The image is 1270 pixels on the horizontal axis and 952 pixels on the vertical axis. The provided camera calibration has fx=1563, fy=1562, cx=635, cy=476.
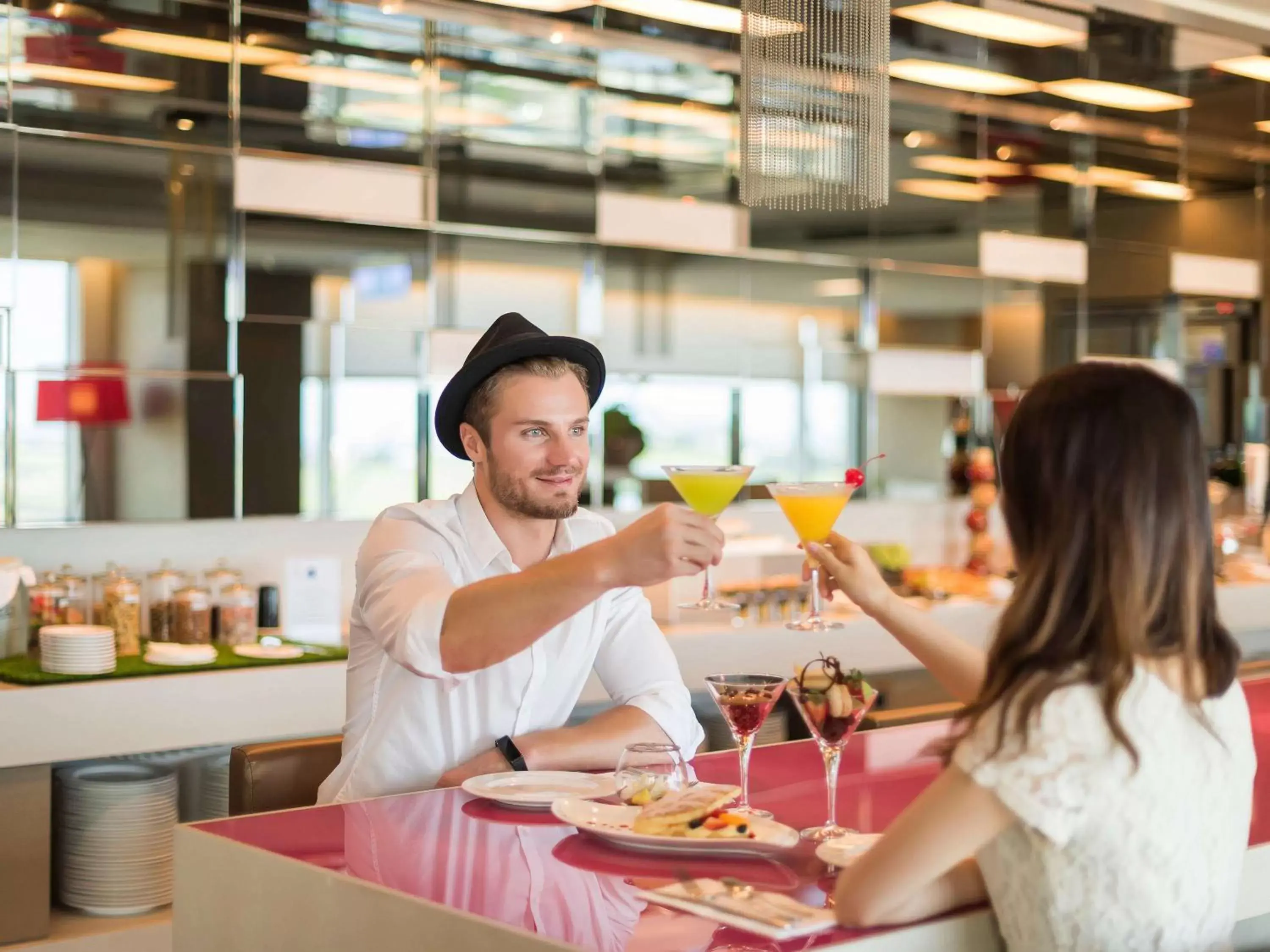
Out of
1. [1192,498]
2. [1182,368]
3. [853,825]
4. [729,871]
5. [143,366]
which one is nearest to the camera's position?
[1192,498]

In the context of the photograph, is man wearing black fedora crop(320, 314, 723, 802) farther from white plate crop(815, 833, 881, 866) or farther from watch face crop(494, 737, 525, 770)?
white plate crop(815, 833, 881, 866)

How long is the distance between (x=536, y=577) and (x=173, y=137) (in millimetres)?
2639

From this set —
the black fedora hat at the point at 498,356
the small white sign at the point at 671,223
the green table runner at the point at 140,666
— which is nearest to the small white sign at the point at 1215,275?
the small white sign at the point at 671,223

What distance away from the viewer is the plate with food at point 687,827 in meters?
1.75

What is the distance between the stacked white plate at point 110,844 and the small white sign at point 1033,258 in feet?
12.4

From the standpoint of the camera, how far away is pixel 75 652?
11.8 feet

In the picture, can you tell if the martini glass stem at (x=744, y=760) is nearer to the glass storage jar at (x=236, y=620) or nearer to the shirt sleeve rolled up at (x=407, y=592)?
the shirt sleeve rolled up at (x=407, y=592)

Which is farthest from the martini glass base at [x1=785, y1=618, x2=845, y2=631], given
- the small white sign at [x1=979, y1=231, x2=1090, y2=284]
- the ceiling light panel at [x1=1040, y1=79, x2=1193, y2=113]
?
the ceiling light panel at [x1=1040, y1=79, x2=1193, y2=113]

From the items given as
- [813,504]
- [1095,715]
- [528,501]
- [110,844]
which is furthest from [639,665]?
[110,844]

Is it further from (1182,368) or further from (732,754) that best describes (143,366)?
(1182,368)

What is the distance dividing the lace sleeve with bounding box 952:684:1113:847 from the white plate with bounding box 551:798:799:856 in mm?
346

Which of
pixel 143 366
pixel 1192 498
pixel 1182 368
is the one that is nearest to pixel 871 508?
pixel 1182 368

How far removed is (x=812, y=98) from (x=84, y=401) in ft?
6.98

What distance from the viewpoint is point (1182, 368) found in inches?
273
